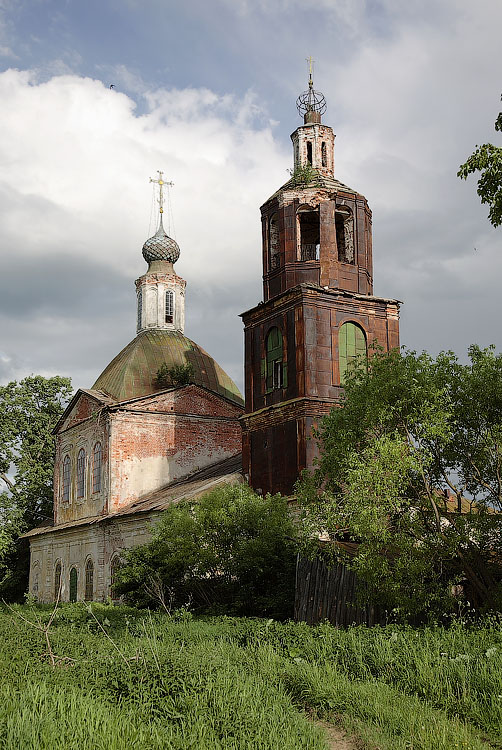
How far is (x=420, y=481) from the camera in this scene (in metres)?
15.0

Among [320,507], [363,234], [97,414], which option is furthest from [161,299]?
[320,507]

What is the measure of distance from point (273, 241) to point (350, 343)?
481 cm

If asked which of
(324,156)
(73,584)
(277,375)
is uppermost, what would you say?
(324,156)

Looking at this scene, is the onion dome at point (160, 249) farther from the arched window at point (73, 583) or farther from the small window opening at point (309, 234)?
the arched window at point (73, 583)

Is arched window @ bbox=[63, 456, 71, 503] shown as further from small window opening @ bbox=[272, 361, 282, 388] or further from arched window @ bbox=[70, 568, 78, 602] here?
small window opening @ bbox=[272, 361, 282, 388]

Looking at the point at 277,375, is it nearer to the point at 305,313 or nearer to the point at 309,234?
the point at 305,313

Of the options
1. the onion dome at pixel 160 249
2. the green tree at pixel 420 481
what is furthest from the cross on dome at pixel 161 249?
the green tree at pixel 420 481

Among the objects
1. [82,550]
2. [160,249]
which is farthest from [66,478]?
[160,249]

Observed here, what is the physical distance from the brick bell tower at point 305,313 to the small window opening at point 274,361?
33mm

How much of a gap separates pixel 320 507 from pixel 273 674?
4.96m

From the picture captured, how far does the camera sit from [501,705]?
8.80 m

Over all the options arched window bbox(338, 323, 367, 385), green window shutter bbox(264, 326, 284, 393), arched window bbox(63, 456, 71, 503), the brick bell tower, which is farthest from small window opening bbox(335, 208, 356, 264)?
arched window bbox(63, 456, 71, 503)

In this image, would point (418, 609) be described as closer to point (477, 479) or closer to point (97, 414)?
point (477, 479)

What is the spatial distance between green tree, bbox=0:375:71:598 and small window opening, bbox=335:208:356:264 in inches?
738
